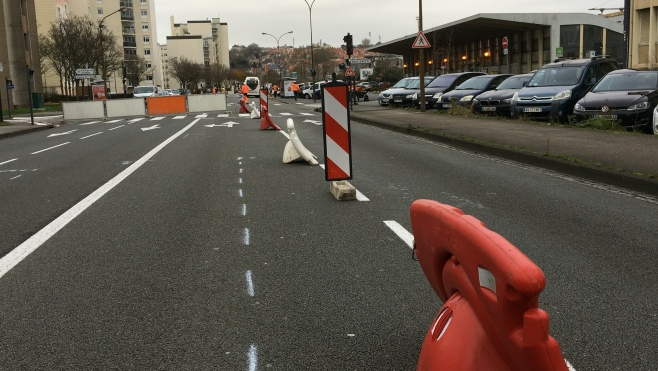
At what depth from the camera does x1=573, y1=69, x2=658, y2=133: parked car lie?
15.2m

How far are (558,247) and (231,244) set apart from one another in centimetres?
283

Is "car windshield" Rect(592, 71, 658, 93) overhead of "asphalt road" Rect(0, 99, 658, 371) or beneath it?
overhead

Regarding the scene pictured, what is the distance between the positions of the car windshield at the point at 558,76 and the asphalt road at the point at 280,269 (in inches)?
365

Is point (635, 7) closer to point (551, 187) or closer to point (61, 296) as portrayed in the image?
point (551, 187)

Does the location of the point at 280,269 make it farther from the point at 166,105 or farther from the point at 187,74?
the point at 187,74

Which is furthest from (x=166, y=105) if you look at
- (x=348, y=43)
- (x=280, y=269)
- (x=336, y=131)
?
(x=280, y=269)

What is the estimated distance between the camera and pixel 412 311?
13.8 feet

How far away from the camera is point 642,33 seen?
31266mm

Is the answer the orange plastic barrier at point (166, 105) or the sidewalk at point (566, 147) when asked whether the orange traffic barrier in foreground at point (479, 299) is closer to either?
the sidewalk at point (566, 147)

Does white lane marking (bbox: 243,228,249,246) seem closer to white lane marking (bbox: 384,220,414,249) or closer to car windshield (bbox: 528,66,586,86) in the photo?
white lane marking (bbox: 384,220,414,249)

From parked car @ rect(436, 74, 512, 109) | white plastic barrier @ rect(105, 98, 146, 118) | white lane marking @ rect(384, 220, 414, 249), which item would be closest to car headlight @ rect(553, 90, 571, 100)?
parked car @ rect(436, 74, 512, 109)

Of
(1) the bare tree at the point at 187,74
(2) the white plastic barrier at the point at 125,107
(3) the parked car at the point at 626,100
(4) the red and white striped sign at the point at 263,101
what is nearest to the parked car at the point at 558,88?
(3) the parked car at the point at 626,100

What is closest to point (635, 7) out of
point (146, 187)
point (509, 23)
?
point (509, 23)

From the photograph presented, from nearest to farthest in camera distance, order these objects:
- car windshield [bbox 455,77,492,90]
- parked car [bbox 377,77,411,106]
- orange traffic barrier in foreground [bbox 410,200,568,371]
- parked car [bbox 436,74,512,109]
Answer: orange traffic barrier in foreground [bbox 410,200,568,371] < parked car [bbox 436,74,512,109] < car windshield [bbox 455,77,492,90] < parked car [bbox 377,77,411,106]
